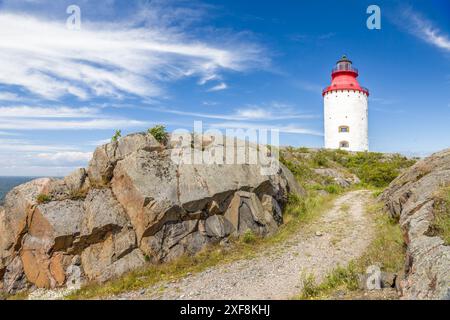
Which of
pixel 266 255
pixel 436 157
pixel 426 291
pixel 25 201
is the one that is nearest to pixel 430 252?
pixel 426 291

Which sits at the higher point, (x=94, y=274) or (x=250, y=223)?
(x=250, y=223)

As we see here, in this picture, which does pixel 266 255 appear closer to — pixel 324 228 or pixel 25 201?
pixel 324 228

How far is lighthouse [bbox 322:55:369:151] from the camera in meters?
40.3

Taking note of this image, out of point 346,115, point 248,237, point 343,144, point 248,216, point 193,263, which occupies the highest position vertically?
point 346,115

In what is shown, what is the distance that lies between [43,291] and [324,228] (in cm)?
1279

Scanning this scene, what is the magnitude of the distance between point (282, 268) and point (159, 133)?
30.1 feet

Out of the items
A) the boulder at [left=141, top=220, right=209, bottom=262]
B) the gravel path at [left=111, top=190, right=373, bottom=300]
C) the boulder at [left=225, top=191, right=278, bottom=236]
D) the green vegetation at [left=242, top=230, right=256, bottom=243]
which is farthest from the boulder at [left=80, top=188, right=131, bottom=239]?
the green vegetation at [left=242, top=230, right=256, bottom=243]

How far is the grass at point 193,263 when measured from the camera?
11.7m

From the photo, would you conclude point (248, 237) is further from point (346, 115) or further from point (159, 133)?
point (346, 115)

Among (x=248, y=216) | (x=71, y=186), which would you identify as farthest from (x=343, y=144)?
(x=71, y=186)

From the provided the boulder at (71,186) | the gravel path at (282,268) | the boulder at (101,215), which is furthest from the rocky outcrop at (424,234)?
the boulder at (71,186)

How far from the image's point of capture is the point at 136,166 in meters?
14.4

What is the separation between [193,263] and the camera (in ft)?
43.4

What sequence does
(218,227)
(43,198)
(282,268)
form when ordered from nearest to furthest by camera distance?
(282,268) < (43,198) < (218,227)
